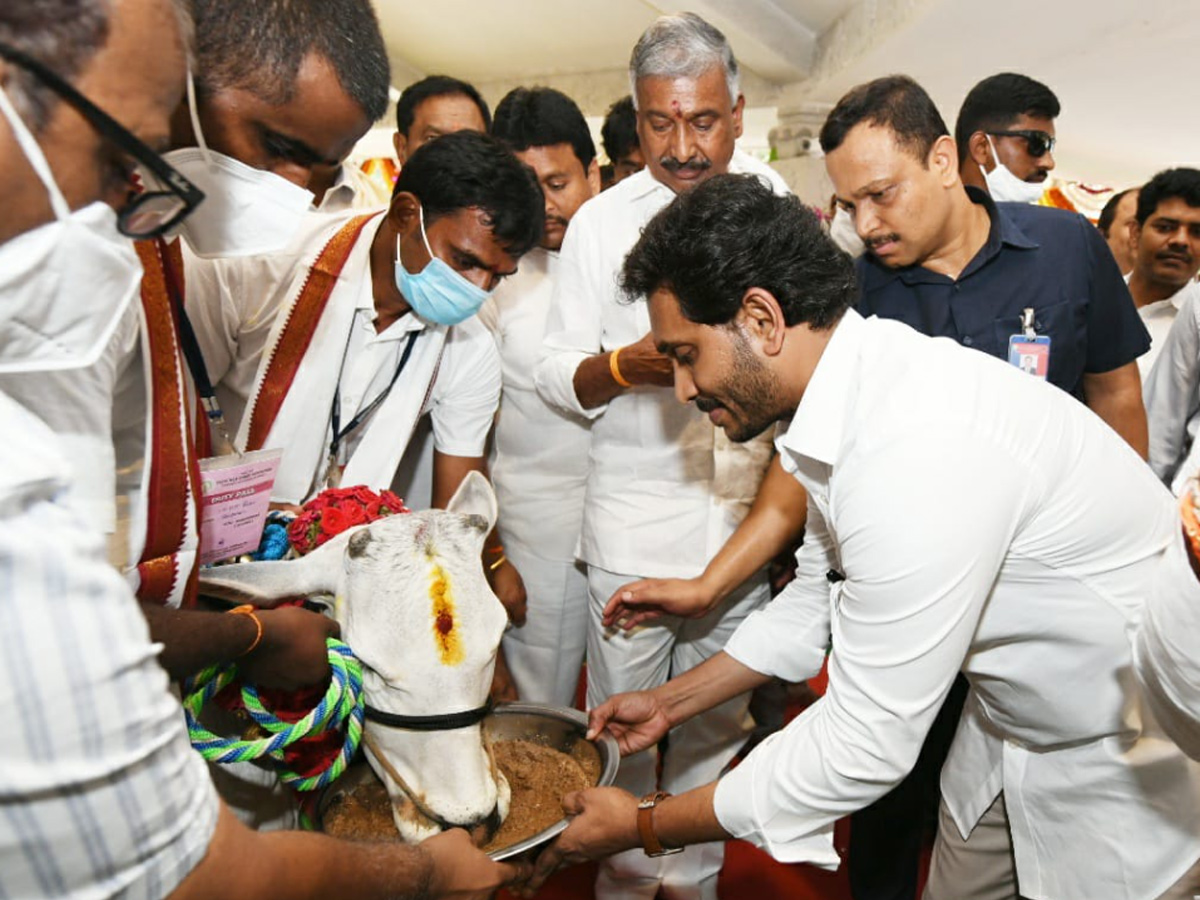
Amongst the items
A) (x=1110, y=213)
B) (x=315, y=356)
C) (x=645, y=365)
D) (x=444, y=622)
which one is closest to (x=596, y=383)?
(x=645, y=365)

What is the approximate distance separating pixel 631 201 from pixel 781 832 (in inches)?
72.2

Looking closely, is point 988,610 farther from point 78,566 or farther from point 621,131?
point 621,131

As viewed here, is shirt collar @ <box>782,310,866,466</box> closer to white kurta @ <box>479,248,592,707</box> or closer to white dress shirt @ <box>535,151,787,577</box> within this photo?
white dress shirt @ <box>535,151,787,577</box>

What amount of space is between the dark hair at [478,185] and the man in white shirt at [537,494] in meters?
0.58

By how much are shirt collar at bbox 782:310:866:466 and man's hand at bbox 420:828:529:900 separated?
0.83 m

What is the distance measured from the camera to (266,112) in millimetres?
1638

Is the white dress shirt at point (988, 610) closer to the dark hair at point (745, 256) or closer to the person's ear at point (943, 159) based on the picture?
the dark hair at point (745, 256)

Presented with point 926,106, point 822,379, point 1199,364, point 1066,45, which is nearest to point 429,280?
point 822,379

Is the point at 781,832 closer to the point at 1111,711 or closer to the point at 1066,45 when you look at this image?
the point at 1111,711

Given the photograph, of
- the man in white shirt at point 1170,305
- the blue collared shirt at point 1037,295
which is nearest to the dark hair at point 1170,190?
the man in white shirt at point 1170,305

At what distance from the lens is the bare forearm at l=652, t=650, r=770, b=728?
2.22 m

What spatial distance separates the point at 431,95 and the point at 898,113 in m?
1.83

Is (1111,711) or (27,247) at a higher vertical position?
(27,247)

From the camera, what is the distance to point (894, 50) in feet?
20.7
